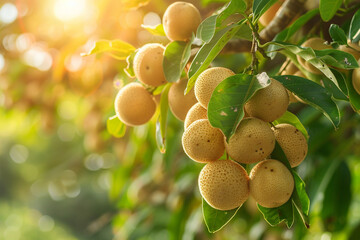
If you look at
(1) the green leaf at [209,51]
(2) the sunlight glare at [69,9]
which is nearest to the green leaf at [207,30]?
(1) the green leaf at [209,51]

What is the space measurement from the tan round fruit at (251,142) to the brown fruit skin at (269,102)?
1cm

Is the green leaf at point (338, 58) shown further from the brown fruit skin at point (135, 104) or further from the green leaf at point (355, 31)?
the brown fruit skin at point (135, 104)

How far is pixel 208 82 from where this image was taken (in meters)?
0.53

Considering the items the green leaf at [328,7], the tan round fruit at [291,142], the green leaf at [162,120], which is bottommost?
the green leaf at [162,120]

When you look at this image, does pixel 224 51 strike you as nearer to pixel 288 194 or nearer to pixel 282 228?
pixel 288 194

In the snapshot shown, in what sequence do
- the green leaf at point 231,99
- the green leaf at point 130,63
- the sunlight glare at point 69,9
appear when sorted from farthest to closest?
the sunlight glare at point 69,9, the green leaf at point 130,63, the green leaf at point 231,99

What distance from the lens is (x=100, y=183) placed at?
1091cm

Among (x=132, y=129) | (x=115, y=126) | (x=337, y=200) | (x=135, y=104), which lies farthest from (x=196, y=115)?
(x=132, y=129)

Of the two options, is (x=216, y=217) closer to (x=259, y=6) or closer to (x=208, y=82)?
(x=208, y=82)

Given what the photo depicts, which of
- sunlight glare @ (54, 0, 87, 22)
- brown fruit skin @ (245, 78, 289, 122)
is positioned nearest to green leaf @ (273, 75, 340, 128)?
brown fruit skin @ (245, 78, 289, 122)

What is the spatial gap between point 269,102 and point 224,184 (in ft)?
0.37

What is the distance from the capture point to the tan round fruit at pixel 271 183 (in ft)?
1.65

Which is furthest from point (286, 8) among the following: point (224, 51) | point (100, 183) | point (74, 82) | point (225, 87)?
point (100, 183)

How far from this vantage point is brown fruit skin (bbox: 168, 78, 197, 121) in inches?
25.2
